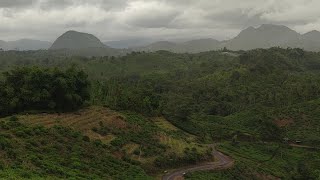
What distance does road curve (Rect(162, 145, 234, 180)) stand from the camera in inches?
2566

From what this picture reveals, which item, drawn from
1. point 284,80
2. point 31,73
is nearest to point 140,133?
point 31,73

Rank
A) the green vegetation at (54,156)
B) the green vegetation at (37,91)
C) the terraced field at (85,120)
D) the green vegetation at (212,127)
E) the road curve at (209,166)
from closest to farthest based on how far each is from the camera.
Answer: the green vegetation at (54,156) < the road curve at (209,166) < the terraced field at (85,120) < the green vegetation at (212,127) < the green vegetation at (37,91)

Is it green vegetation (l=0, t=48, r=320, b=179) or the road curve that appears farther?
green vegetation (l=0, t=48, r=320, b=179)

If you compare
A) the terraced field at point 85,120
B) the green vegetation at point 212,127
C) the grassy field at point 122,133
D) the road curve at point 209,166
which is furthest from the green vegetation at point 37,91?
the road curve at point 209,166

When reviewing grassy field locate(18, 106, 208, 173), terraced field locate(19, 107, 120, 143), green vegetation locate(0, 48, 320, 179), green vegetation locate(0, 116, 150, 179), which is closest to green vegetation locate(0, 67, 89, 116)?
green vegetation locate(0, 48, 320, 179)

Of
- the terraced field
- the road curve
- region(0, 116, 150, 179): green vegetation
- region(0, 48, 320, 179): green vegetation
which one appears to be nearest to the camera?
region(0, 116, 150, 179): green vegetation

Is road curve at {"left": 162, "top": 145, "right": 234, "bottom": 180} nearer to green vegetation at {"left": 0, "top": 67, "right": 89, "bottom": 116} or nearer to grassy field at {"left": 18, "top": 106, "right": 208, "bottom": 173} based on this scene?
grassy field at {"left": 18, "top": 106, "right": 208, "bottom": 173}

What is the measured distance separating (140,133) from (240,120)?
72.3 metres

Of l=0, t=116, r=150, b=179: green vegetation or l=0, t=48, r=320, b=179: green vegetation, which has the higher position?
l=0, t=116, r=150, b=179: green vegetation

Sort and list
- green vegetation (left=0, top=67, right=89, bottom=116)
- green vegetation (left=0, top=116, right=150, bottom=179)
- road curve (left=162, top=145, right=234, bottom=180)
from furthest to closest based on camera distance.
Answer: green vegetation (left=0, top=67, right=89, bottom=116), road curve (left=162, top=145, right=234, bottom=180), green vegetation (left=0, top=116, right=150, bottom=179)

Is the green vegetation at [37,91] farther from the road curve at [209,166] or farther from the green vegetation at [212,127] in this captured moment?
the road curve at [209,166]

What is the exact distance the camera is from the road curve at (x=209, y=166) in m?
65.2

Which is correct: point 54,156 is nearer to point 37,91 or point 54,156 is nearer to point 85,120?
point 85,120

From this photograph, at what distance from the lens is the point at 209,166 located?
76.0 m
